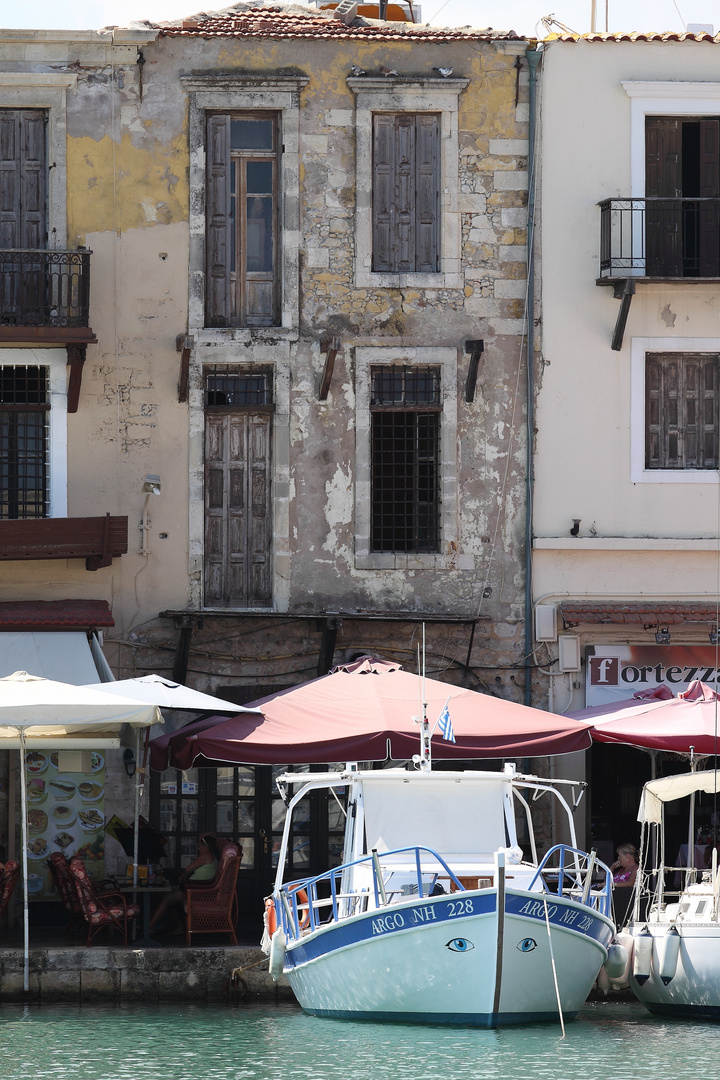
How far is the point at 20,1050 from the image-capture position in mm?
14297

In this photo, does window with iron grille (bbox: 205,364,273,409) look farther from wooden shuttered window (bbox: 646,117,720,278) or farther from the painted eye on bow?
the painted eye on bow

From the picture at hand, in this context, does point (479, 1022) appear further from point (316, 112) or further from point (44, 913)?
point (316, 112)

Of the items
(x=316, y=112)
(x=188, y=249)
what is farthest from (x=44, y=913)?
(x=316, y=112)

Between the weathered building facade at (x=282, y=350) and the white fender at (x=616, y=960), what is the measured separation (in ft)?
17.7

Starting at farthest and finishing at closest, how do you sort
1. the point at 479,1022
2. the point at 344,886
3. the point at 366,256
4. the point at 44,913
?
1. the point at 366,256
2. the point at 44,913
3. the point at 344,886
4. the point at 479,1022

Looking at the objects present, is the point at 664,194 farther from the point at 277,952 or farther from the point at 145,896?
the point at 277,952

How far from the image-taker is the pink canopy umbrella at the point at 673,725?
60.2 feet

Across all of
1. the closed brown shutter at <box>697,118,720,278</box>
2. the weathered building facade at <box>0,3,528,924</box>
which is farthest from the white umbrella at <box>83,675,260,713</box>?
the closed brown shutter at <box>697,118,720,278</box>

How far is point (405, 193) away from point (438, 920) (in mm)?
10707

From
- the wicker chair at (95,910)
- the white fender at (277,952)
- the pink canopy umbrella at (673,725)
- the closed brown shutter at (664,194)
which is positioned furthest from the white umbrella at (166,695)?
the closed brown shutter at (664,194)

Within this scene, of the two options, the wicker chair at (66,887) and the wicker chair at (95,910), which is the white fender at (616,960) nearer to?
the wicker chair at (95,910)

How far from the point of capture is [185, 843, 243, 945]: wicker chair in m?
18.3

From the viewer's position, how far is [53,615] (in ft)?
68.1

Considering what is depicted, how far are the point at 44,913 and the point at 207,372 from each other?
23.1 feet
